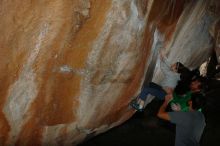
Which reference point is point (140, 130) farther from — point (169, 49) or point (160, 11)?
point (160, 11)

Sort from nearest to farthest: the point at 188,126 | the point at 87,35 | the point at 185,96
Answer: the point at 188,126 < the point at 87,35 < the point at 185,96

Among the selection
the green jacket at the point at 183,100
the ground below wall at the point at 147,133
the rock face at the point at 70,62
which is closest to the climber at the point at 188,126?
the green jacket at the point at 183,100

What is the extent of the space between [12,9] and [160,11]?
266 centimetres

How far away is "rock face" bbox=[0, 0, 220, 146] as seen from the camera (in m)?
3.37

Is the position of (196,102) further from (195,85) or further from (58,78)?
(58,78)

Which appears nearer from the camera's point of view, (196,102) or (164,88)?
(196,102)

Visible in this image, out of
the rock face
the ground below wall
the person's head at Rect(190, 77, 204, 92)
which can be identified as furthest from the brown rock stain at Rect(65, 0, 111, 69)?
the ground below wall

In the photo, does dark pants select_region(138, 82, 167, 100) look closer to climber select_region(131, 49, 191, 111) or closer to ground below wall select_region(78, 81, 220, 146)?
climber select_region(131, 49, 191, 111)

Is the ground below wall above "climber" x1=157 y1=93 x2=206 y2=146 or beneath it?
beneath

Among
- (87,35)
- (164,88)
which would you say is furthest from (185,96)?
(87,35)

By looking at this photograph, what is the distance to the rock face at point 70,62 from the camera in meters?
3.37

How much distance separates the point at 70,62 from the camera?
3930 mm

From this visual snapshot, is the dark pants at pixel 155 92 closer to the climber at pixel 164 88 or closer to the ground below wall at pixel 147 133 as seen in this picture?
the climber at pixel 164 88

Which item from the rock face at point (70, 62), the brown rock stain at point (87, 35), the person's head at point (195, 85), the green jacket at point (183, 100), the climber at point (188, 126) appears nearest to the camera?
the rock face at point (70, 62)
